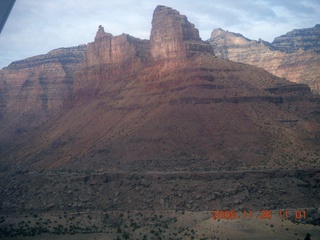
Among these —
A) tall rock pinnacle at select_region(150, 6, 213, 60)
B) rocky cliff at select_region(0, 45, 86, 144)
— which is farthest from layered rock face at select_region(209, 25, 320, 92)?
rocky cliff at select_region(0, 45, 86, 144)

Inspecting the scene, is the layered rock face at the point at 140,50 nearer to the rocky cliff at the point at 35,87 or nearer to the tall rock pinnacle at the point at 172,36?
the tall rock pinnacle at the point at 172,36

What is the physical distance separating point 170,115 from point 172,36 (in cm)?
2414

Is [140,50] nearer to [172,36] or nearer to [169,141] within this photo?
[172,36]

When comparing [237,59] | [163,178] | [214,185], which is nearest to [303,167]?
[214,185]

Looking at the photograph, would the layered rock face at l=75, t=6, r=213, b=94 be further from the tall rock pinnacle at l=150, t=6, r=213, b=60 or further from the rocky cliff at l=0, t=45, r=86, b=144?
the rocky cliff at l=0, t=45, r=86, b=144

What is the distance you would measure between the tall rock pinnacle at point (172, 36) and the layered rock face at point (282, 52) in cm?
3752

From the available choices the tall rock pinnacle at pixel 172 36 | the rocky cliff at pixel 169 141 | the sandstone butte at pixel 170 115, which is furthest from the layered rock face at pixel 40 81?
the tall rock pinnacle at pixel 172 36

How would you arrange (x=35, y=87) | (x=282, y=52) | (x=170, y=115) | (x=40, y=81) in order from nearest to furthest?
(x=170, y=115)
(x=282, y=52)
(x=35, y=87)
(x=40, y=81)

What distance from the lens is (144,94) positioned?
88188mm

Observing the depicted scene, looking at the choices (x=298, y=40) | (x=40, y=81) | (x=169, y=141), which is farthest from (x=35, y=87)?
(x=298, y=40)

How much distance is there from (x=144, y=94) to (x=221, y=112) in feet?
63.3

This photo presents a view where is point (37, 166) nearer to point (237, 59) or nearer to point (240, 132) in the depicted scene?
point (240, 132)

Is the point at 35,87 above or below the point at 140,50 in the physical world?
below

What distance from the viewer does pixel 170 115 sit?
76312mm
